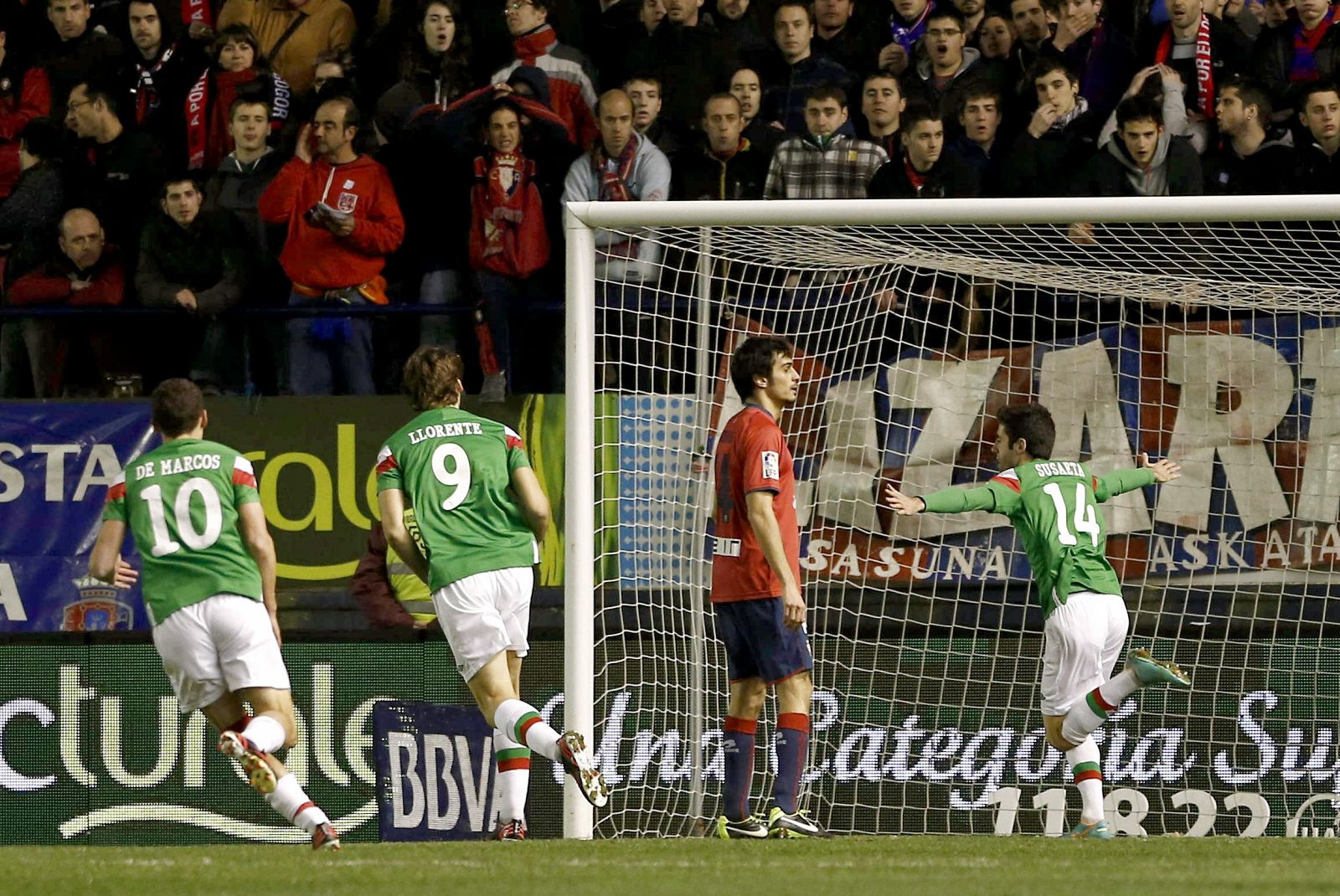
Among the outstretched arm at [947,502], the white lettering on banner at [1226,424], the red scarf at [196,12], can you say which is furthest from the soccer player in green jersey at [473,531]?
the red scarf at [196,12]

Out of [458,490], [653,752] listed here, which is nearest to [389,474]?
[458,490]

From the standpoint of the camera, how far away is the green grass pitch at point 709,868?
5.29m

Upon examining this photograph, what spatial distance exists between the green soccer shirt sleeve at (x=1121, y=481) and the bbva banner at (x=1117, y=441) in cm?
119

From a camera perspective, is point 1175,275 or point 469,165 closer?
point 1175,275

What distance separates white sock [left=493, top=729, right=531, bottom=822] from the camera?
7.35 meters

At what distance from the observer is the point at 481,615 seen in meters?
7.23

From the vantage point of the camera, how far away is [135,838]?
964 centimetres

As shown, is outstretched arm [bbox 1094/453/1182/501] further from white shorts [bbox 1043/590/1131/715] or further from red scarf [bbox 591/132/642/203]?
red scarf [bbox 591/132/642/203]

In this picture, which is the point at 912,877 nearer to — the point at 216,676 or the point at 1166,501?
the point at 216,676

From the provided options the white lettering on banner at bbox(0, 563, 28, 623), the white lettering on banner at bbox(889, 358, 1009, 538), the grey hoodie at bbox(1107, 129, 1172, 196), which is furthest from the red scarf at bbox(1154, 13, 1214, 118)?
the white lettering on banner at bbox(0, 563, 28, 623)

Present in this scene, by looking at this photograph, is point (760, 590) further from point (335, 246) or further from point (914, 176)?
point (335, 246)

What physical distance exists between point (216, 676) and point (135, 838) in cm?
348

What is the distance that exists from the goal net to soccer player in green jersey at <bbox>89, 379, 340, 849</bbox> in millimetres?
2492

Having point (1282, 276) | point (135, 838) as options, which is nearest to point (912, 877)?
point (1282, 276)
